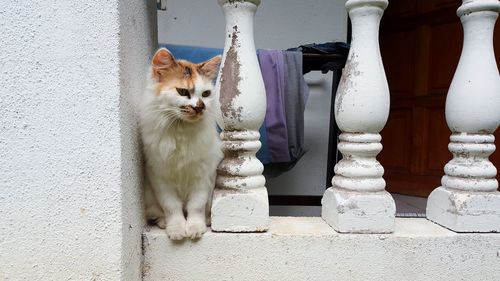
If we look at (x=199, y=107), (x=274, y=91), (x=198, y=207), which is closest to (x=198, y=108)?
(x=199, y=107)

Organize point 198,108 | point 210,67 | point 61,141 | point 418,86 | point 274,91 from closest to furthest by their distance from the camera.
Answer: point 61,141, point 198,108, point 210,67, point 274,91, point 418,86

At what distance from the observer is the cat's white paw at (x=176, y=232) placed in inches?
33.8

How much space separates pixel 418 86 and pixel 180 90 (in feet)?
7.27

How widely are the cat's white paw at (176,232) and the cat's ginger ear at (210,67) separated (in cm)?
42

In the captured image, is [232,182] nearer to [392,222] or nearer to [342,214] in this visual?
[342,214]

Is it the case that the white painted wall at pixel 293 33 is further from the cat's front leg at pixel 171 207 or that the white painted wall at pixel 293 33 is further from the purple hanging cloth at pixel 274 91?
the cat's front leg at pixel 171 207

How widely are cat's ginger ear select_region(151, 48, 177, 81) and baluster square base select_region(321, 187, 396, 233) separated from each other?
1.86 ft

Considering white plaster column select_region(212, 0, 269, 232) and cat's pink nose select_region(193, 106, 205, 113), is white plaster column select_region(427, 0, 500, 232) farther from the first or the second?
cat's pink nose select_region(193, 106, 205, 113)

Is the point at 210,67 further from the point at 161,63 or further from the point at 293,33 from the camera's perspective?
the point at 293,33

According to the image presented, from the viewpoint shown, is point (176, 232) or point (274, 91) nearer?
point (176, 232)

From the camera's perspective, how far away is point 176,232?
86cm

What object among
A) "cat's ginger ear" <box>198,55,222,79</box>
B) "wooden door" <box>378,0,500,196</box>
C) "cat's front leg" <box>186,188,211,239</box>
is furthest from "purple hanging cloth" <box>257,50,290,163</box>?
"wooden door" <box>378,0,500,196</box>

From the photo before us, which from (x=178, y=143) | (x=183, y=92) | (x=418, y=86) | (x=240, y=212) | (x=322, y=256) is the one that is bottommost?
(x=322, y=256)

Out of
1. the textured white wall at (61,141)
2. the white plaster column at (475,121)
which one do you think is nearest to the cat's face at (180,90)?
the textured white wall at (61,141)
